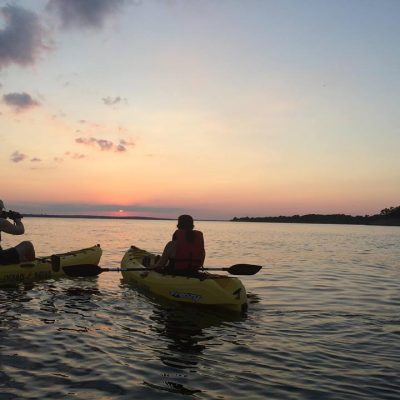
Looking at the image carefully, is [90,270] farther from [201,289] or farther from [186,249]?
[201,289]

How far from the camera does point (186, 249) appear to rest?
34.4 ft

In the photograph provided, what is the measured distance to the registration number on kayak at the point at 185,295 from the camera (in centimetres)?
975

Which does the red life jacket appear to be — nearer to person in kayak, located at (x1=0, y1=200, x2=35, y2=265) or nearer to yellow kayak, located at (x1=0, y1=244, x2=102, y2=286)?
yellow kayak, located at (x1=0, y1=244, x2=102, y2=286)

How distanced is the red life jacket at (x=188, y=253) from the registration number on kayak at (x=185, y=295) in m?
0.65

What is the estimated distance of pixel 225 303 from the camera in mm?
9328

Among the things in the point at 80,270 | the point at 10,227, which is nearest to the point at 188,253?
the point at 80,270

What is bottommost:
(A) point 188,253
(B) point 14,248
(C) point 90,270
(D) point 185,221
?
(C) point 90,270

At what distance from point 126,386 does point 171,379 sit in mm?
588

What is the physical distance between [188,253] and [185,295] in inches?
41.4

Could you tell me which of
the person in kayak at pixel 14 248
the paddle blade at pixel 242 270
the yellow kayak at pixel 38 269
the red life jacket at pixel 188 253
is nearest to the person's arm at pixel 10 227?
the person in kayak at pixel 14 248

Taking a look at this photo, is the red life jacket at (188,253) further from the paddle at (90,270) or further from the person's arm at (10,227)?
the person's arm at (10,227)

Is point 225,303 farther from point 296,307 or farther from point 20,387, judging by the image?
point 20,387

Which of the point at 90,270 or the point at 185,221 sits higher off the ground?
the point at 185,221

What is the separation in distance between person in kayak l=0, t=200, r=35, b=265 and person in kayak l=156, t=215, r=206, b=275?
4163 millimetres
